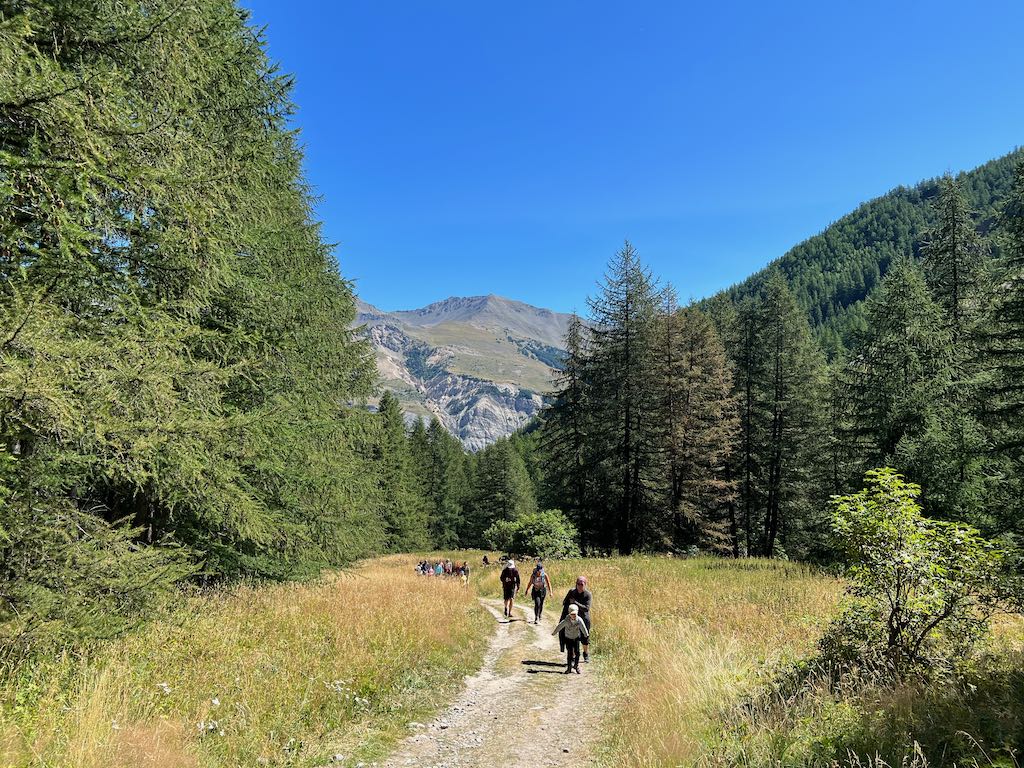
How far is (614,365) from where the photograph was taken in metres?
30.5

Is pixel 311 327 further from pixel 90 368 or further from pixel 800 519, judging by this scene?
pixel 800 519

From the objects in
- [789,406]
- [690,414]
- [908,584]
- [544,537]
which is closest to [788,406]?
[789,406]

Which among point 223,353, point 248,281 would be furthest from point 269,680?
point 248,281

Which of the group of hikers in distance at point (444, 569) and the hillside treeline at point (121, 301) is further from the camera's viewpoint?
the group of hikers in distance at point (444, 569)

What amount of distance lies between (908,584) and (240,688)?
7.85 m

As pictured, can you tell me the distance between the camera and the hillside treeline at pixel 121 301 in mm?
4738

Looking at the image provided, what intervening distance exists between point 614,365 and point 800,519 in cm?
1707

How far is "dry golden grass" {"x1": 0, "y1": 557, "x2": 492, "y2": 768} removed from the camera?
4.04 metres

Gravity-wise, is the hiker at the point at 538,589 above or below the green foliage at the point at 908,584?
below

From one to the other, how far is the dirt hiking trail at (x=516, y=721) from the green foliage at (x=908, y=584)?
348cm

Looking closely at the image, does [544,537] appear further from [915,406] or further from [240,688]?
[240,688]

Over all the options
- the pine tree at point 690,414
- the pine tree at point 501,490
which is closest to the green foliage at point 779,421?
the pine tree at point 690,414

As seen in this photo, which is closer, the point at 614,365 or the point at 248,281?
the point at 248,281

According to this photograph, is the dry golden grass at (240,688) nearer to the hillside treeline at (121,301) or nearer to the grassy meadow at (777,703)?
the hillside treeline at (121,301)
